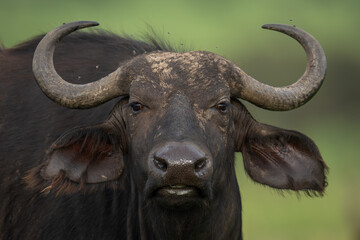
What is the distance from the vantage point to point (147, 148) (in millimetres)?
6652

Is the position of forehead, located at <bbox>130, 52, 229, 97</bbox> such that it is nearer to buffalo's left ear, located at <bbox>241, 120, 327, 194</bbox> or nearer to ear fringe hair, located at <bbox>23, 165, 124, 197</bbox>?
buffalo's left ear, located at <bbox>241, 120, 327, 194</bbox>

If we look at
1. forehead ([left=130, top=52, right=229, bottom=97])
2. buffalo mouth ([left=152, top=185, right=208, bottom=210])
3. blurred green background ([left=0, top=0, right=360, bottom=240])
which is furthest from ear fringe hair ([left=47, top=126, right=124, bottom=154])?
blurred green background ([left=0, top=0, right=360, bottom=240])

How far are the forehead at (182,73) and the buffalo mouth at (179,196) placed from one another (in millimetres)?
804

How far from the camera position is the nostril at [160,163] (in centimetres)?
613

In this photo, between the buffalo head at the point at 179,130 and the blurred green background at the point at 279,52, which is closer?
the buffalo head at the point at 179,130

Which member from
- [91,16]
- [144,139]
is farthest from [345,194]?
[144,139]

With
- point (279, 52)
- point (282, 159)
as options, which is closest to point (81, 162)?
point (282, 159)

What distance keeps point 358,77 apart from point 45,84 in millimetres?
14918

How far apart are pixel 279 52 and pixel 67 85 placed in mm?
14753

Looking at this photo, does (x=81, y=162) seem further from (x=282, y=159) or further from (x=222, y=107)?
(x=282, y=159)

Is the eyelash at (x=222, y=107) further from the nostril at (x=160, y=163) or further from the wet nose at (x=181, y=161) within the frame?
the nostril at (x=160, y=163)

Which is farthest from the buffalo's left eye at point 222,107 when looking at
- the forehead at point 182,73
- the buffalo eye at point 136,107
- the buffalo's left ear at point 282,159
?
the buffalo eye at point 136,107

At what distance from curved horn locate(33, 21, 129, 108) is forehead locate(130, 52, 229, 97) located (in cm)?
19

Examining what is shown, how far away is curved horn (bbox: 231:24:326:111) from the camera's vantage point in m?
7.03
